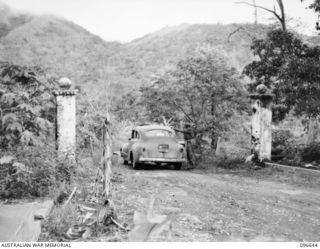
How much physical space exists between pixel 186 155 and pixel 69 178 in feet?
22.0

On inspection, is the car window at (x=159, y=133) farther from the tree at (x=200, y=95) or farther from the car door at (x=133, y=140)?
the tree at (x=200, y=95)

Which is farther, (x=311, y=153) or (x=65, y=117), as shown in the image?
(x=311, y=153)

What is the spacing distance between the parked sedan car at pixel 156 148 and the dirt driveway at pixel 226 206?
1877 millimetres

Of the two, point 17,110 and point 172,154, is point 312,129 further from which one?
point 17,110

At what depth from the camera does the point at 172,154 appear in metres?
12.5

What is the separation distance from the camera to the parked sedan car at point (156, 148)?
1230 cm

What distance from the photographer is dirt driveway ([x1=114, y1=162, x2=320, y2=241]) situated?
541 centimetres

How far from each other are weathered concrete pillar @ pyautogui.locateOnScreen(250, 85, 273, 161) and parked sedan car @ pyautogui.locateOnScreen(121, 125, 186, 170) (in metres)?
2.30

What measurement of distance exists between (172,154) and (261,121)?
282 centimetres

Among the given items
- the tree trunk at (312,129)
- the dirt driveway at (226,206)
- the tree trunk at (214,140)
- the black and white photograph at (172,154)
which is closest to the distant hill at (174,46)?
the black and white photograph at (172,154)

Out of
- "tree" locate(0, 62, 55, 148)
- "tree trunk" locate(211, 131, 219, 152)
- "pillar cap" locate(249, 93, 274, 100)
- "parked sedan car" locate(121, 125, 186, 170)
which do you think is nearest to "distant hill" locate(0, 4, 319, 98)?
"parked sedan car" locate(121, 125, 186, 170)

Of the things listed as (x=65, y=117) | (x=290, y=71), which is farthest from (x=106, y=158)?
(x=290, y=71)

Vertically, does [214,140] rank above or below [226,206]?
above

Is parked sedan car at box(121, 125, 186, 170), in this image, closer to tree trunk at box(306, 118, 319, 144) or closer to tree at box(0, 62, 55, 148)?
tree trunk at box(306, 118, 319, 144)
